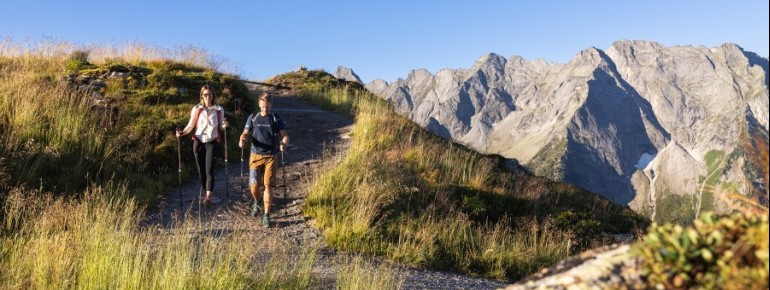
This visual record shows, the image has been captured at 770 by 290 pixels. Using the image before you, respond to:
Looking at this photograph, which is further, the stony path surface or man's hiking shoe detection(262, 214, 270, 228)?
man's hiking shoe detection(262, 214, 270, 228)

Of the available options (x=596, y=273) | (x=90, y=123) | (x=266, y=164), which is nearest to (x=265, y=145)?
(x=266, y=164)

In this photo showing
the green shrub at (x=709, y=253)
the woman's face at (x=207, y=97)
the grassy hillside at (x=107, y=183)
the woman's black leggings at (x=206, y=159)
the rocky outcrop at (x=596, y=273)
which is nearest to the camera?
the green shrub at (x=709, y=253)

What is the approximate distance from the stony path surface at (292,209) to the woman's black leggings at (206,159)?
462 millimetres

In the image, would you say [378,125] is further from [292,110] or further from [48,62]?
[48,62]

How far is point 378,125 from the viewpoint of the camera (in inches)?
605

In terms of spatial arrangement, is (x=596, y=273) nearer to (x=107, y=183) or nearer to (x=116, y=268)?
(x=116, y=268)

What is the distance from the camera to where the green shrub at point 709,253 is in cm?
144

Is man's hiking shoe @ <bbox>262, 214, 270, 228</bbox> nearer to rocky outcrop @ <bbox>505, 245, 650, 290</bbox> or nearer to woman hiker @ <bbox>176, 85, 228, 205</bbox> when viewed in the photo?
woman hiker @ <bbox>176, 85, 228, 205</bbox>

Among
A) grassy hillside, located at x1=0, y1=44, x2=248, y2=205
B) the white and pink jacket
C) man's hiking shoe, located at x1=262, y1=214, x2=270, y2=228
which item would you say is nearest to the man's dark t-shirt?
man's hiking shoe, located at x1=262, y1=214, x2=270, y2=228

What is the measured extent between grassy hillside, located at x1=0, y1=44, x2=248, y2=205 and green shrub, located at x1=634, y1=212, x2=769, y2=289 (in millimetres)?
8020

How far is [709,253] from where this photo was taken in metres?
1.52

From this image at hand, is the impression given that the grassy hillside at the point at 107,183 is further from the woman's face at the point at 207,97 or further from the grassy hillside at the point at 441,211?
the woman's face at the point at 207,97

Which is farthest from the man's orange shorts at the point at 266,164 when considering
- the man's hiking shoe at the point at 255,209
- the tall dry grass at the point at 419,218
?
Answer: the tall dry grass at the point at 419,218

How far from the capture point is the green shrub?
1.44 m
